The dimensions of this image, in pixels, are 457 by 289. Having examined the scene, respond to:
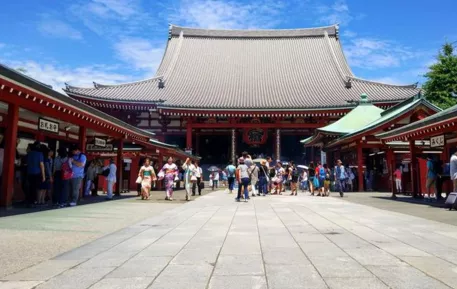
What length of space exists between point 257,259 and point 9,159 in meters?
7.37

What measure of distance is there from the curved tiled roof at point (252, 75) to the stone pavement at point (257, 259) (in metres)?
20.5

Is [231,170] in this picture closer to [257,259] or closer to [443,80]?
[257,259]

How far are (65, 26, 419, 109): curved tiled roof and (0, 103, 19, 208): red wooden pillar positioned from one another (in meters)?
16.6

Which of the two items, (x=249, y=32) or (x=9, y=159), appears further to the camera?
(x=249, y=32)

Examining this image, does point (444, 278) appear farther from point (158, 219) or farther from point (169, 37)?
point (169, 37)

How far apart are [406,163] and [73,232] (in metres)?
17.8

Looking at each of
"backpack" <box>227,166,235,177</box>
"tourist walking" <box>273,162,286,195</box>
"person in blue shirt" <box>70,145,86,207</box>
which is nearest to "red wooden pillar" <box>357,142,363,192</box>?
"tourist walking" <box>273,162,286,195</box>

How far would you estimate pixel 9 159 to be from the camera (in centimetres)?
875

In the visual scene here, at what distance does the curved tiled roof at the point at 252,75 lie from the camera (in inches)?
1064

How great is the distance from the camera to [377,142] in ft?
66.8

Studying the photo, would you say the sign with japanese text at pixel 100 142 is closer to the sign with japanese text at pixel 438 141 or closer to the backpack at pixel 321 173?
the backpack at pixel 321 173

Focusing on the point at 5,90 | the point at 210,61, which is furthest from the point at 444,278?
the point at 210,61

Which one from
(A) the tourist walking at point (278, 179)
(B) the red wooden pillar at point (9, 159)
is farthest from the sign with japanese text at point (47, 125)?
(A) the tourist walking at point (278, 179)

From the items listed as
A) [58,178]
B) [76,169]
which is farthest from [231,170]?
[58,178]
